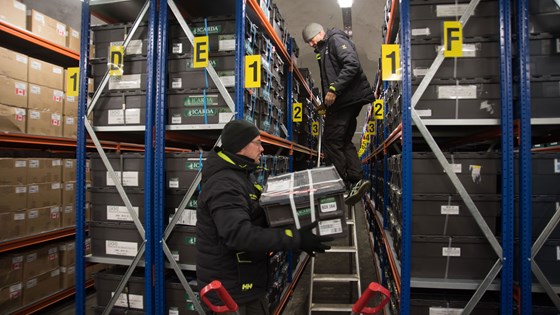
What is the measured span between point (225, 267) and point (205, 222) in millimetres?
308

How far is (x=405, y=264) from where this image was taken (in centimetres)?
251

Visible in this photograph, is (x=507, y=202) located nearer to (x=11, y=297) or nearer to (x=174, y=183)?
(x=174, y=183)

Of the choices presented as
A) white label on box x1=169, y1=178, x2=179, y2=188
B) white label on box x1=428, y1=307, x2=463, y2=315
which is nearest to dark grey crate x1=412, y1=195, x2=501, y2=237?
white label on box x1=428, y1=307, x2=463, y2=315

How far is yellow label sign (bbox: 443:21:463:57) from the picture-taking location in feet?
8.35

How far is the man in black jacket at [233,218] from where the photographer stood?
76.0 inches

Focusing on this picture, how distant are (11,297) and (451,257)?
4.55 metres

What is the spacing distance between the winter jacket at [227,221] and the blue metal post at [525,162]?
1851mm

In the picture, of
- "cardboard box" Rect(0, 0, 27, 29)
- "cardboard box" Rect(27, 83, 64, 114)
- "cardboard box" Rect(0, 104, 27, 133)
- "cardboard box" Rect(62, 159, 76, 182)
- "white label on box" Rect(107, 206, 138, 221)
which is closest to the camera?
"white label on box" Rect(107, 206, 138, 221)

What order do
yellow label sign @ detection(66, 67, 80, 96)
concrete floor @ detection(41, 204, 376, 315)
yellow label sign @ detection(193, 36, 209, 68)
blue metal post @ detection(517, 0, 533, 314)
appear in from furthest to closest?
concrete floor @ detection(41, 204, 376, 315) → yellow label sign @ detection(66, 67, 80, 96) → yellow label sign @ detection(193, 36, 209, 68) → blue metal post @ detection(517, 0, 533, 314)

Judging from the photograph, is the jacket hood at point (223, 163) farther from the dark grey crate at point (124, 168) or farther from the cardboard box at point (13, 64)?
the cardboard box at point (13, 64)

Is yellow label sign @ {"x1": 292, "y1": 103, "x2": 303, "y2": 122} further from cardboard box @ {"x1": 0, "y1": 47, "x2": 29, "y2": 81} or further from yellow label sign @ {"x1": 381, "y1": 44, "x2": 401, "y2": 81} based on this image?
cardboard box @ {"x1": 0, "y1": 47, "x2": 29, "y2": 81}

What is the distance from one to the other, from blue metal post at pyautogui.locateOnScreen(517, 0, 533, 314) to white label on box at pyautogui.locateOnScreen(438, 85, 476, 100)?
31 centimetres

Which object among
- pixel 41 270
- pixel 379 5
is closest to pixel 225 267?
pixel 41 270

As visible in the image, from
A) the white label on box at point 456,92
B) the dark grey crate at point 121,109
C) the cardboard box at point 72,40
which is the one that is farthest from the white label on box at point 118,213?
the white label on box at point 456,92
